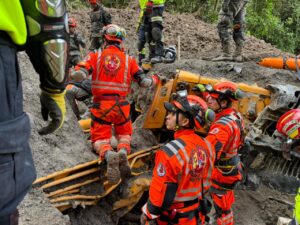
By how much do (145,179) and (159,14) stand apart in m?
4.07

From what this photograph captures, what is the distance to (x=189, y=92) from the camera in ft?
19.3

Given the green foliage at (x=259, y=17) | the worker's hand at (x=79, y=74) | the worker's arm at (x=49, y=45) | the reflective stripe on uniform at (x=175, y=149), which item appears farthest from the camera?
the green foliage at (x=259, y=17)

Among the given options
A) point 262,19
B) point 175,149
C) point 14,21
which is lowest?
point 262,19

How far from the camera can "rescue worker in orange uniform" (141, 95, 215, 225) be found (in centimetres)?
348

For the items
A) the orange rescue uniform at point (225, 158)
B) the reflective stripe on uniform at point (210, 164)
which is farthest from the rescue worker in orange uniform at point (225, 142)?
the reflective stripe on uniform at point (210, 164)

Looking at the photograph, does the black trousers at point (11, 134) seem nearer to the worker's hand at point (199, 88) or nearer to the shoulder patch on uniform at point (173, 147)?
the shoulder patch on uniform at point (173, 147)

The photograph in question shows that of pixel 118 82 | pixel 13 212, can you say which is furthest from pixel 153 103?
pixel 13 212

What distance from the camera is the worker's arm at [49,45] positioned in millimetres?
1528

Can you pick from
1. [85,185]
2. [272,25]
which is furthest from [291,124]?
[272,25]

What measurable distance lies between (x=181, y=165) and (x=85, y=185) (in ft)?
4.56

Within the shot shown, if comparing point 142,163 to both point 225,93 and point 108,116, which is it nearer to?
point 108,116

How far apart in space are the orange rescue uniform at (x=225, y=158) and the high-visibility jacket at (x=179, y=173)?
0.82 m

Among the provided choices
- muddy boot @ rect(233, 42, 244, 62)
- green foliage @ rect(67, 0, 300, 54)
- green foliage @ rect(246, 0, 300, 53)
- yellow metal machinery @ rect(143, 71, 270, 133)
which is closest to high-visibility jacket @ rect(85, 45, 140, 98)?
yellow metal machinery @ rect(143, 71, 270, 133)

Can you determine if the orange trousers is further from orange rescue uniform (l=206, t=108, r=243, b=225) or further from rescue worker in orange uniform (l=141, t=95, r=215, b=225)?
rescue worker in orange uniform (l=141, t=95, r=215, b=225)
